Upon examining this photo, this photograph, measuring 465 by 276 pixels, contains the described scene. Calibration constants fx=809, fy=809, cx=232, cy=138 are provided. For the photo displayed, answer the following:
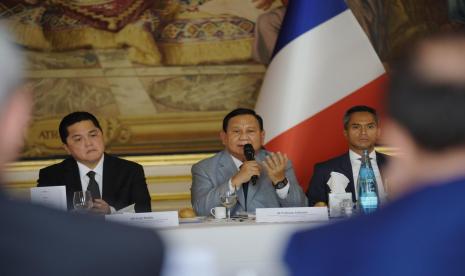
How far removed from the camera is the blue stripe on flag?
616cm

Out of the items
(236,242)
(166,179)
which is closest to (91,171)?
(166,179)

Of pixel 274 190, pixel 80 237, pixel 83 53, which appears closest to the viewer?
pixel 80 237

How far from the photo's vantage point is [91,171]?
4.97m

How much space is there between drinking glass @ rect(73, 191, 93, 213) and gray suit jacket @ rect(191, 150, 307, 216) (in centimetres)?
83

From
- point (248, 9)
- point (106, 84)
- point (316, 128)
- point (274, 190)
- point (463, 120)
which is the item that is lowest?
point (463, 120)

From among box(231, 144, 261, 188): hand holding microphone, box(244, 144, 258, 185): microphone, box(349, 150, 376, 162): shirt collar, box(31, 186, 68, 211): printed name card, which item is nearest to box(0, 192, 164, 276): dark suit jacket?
box(31, 186, 68, 211): printed name card

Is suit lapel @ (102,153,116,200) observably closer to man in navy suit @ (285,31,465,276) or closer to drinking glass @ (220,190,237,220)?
drinking glass @ (220,190,237,220)

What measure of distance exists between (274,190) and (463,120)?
12.1 feet

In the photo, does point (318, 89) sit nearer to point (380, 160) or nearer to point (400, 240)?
point (380, 160)

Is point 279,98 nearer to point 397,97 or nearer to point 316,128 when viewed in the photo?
point 316,128

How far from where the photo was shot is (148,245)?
3.63ft

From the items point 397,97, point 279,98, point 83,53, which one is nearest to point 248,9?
point 279,98

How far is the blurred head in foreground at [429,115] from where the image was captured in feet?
3.88

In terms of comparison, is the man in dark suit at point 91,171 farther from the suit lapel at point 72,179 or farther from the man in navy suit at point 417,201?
the man in navy suit at point 417,201
